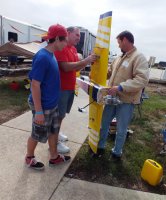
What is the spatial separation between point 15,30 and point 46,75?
50.6 feet

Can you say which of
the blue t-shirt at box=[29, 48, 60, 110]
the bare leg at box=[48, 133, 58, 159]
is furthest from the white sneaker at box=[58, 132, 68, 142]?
the blue t-shirt at box=[29, 48, 60, 110]

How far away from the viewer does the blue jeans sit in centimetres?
328

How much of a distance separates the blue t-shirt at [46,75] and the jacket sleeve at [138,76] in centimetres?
88

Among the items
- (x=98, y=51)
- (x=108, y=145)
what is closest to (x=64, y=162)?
(x=108, y=145)

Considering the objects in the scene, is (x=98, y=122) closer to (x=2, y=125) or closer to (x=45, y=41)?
(x=45, y=41)

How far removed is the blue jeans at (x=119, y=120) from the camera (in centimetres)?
328

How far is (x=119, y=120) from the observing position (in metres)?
3.37

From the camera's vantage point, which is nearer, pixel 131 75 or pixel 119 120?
pixel 131 75

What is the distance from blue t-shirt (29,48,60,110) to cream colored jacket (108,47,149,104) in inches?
34.5

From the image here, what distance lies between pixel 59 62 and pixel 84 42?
15938 mm

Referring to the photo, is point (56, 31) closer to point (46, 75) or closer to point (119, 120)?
point (46, 75)

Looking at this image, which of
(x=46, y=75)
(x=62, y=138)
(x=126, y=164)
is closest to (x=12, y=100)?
(x=62, y=138)

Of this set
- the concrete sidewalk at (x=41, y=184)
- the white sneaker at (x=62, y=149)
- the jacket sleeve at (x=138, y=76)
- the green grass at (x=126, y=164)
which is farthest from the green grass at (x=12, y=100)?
the jacket sleeve at (x=138, y=76)

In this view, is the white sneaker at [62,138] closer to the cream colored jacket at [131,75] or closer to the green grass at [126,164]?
the green grass at [126,164]
